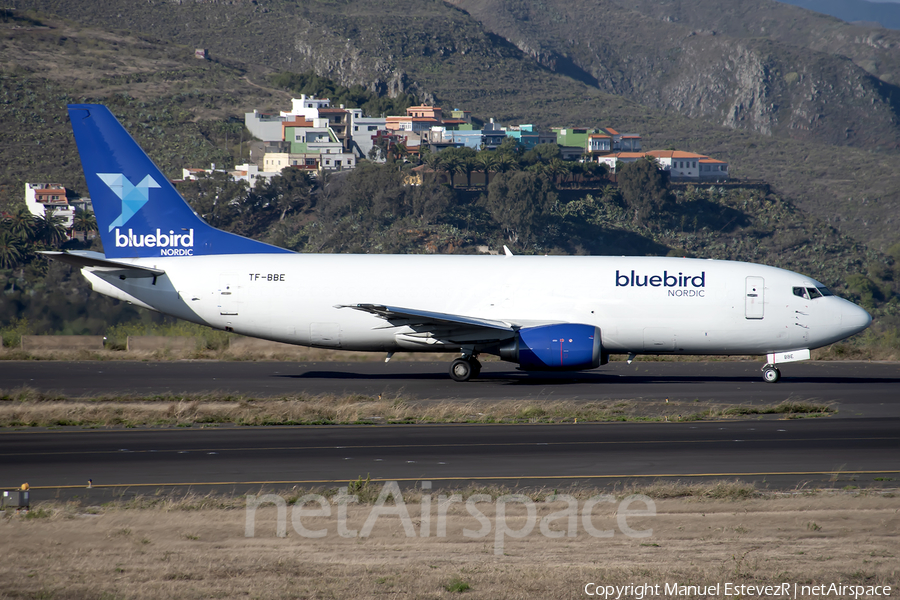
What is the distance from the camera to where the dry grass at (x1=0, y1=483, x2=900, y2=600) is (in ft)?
28.0

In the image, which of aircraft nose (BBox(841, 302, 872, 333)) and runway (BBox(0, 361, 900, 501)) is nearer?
runway (BBox(0, 361, 900, 501))

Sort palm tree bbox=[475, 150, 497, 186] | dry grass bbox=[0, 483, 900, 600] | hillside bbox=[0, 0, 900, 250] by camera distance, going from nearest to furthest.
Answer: dry grass bbox=[0, 483, 900, 600] → hillside bbox=[0, 0, 900, 250] → palm tree bbox=[475, 150, 497, 186]

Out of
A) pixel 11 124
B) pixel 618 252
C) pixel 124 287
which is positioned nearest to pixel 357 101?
pixel 11 124

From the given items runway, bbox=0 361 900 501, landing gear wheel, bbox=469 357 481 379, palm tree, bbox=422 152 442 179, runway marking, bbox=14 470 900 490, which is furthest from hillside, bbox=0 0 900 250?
runway marking, bbox=14 470 900 490

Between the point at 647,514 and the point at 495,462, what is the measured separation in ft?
13.5

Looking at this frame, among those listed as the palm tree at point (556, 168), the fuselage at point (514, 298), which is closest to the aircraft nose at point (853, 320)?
the fuselage at point (514, 298)

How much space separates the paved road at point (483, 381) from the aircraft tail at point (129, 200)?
417 centimetres

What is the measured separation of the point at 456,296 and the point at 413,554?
18.1 m

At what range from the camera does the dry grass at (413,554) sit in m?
8.54

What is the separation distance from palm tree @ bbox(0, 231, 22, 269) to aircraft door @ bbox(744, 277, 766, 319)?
69.0 metres

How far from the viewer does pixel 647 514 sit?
11555mm

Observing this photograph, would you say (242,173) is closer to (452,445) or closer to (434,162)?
(434,162)

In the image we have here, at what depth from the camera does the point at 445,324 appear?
26.0 metres

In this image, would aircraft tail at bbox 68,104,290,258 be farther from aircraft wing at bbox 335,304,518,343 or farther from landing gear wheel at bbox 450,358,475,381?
landing gear wheel at bbox 450,358,475,381
